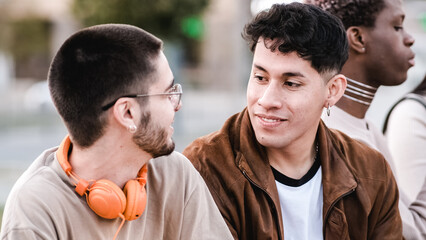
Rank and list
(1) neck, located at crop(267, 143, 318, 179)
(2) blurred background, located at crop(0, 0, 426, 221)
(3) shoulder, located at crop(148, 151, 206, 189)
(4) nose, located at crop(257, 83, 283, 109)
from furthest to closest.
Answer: (2) blurred background, located at crop(0, 0, 426, 221) < (1) neck, located at crop(267, 143, 318, 179) < (4) nose, located at crop(257, 83, 283, 109) < (3) shoulder, located at crop(148, 151, 206, 189)

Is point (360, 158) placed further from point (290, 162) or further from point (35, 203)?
point (35, 203)

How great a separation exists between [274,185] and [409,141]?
3.77 ft

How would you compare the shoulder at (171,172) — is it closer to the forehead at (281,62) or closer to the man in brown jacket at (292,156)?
the man in brown jacket at (292,156)

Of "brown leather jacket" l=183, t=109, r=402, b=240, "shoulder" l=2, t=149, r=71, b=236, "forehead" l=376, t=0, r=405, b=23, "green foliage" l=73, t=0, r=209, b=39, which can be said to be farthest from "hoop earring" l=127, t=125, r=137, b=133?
"green foliage" l=73, t=0, r=209, b=39

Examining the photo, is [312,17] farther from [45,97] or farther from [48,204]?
[45,97]

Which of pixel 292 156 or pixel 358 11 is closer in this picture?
pixel 292 156

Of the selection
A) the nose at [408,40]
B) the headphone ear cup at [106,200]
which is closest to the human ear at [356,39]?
the nose at [408,40]

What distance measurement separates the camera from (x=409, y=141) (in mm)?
3434

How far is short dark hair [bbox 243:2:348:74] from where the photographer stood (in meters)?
2.67

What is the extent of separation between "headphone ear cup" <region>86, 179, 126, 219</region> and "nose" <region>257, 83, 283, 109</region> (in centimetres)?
82

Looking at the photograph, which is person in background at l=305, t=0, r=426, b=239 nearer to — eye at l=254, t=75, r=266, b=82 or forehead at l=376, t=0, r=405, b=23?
forehead at l=376, t=0, r=405, b=23

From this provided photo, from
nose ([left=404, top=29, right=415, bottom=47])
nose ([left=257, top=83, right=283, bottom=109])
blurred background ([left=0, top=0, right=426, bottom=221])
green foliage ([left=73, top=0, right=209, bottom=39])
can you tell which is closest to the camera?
nose ([left=257, top=83, right=283, bottom=109])

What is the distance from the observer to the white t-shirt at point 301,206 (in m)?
2.72

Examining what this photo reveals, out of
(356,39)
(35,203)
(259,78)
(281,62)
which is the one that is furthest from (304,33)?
(35,203)
